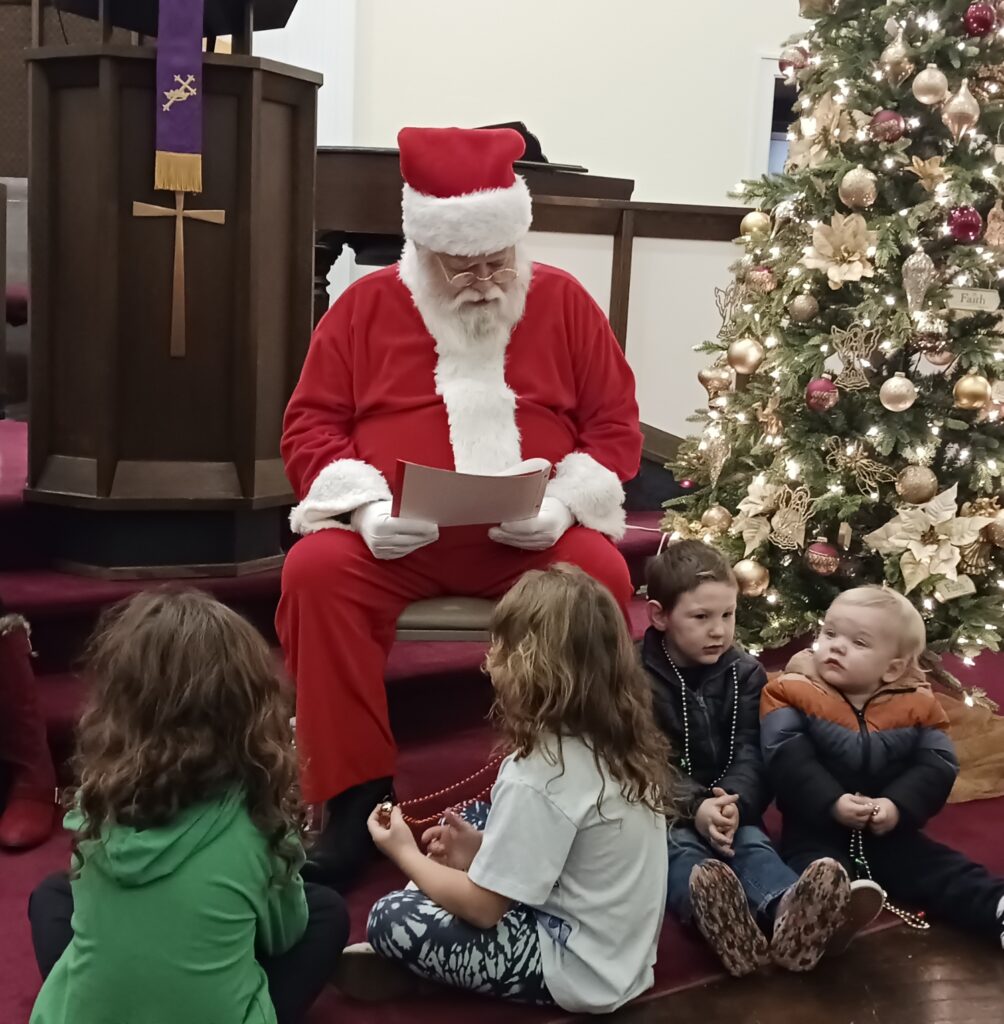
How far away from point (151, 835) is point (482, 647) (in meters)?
1.87

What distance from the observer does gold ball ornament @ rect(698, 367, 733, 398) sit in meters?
3.39

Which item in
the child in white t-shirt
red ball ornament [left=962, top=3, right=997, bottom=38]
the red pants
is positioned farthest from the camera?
red ball ornament [left=962, top=3, right=997, bottom=38]

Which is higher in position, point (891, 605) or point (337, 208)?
point (337, 208)

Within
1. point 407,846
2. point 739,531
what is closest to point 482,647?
point 739,531

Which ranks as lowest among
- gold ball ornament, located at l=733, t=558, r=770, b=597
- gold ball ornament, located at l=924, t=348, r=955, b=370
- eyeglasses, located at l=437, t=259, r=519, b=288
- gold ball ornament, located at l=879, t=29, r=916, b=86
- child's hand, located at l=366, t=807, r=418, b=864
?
child's hand, located at l=366, t=807, r=418, b=864

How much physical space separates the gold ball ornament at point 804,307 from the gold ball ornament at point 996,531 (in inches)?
27.2

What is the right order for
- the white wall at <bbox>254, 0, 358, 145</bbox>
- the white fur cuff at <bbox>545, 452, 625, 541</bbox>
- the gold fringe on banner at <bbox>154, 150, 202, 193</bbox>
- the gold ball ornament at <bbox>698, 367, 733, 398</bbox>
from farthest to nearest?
the white wall at <bbox>254, 0, 358, 145</bbox>, the gold ball ornament at <bbox>698, 367, 733, 398</bbox>, the gold fringe on banner at <bbox>154, 150, 202, 193</bbox>, the white fur cuff at <bbox>545, 452, 625, 541</bbox>

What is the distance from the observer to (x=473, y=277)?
2.56 m

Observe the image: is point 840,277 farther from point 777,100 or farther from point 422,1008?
point 777,100

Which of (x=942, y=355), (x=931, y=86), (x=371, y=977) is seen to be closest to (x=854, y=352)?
(x=942, y=355)

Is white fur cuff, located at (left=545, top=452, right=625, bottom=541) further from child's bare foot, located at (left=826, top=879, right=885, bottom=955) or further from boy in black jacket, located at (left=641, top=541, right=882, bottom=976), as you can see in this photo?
child's bare foot, located at (left=826, top=879, right=885, bottom=955)

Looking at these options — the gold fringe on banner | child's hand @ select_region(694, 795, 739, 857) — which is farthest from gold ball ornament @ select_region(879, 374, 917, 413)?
the gold fringe on banner

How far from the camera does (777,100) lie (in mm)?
7164

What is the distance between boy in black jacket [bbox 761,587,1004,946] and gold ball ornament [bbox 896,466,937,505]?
2.10ft
